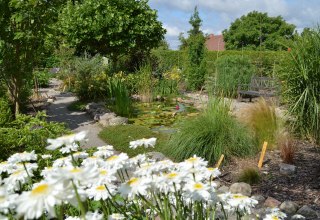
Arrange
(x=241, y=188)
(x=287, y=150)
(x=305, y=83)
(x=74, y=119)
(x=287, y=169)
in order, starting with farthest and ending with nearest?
1. (x=74, y=119)
2. (x=305, y=83)
3. (x=287, y=150)
4. (x=287, y=169)
5. (x=241, y=188)

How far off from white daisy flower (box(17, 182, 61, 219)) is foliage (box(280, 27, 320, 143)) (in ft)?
16.7

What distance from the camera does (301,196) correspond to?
3977 mm

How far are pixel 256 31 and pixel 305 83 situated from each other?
1541 inches

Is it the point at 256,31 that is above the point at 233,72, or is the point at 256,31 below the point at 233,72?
above

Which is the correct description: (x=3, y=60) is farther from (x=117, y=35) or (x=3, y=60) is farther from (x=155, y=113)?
(x=117, y=35)

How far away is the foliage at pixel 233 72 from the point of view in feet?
39.3

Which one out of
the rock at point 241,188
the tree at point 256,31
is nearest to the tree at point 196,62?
the rock at point 241,188

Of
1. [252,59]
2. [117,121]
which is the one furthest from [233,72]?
[117,121]

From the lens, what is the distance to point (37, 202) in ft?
2.93

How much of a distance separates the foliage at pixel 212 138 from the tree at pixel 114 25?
26.1 feet

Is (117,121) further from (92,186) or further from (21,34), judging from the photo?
(92,186)

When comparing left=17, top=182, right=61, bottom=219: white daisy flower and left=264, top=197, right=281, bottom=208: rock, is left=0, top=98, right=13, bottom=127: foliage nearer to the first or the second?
left=264, top=197, right=281, bottom=208: rock

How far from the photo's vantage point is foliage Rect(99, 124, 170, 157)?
5.88 m

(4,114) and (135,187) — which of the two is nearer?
(135,187)
